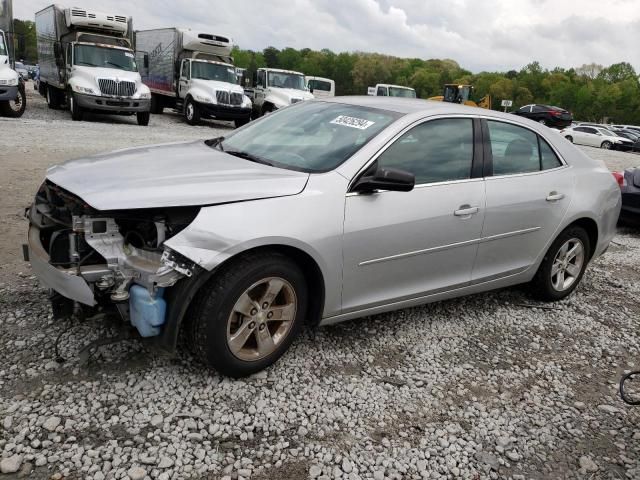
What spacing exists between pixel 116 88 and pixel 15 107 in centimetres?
273

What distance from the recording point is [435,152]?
3646 mm

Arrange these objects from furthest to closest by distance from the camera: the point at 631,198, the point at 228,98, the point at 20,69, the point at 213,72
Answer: the point at 20,69 → the point at 213,72 → the point at 228,98 → the point at 631,198

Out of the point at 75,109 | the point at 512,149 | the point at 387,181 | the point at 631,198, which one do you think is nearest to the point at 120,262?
the point at 387,181

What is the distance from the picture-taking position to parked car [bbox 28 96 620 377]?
2742 mm

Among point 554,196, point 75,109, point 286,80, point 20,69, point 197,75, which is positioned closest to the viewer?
point 554,196

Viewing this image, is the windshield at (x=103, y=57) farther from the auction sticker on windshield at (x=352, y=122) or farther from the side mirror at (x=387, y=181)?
the side mirror at (x=387, y=181)

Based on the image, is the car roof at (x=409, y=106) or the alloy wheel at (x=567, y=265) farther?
the alloy wheel at (x=567, y=265)

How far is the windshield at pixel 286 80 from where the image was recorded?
68.7ft

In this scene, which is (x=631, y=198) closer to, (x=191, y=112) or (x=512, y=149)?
(x=512, y=149)

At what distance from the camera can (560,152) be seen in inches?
177

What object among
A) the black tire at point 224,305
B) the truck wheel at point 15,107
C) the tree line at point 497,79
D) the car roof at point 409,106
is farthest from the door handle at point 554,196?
the tree line at point 497,79

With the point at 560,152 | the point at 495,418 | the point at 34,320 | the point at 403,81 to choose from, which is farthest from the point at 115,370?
the point at 403,81

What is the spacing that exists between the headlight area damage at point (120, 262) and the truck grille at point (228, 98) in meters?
15.8

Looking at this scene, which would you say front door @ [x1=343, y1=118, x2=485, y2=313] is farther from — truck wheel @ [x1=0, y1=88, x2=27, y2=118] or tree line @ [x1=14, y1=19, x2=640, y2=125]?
tree line @ [x1=14, y1=19, x2=640, y2=125]
